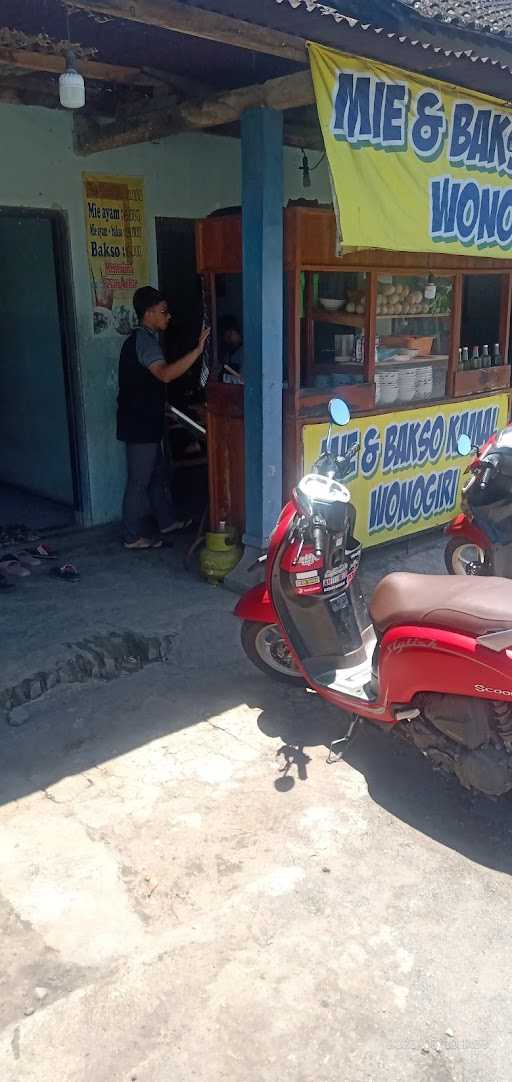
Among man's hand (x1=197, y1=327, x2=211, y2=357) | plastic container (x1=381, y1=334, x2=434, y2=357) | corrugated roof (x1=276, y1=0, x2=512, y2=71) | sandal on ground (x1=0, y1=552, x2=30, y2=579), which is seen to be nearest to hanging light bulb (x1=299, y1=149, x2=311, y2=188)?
plastic container (x1=381, y1=334, x2=434, y2=357)

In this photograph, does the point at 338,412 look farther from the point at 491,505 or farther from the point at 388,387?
the point at 388,387

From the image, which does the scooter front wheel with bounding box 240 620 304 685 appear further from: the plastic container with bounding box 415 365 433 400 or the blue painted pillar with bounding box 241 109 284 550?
the plastic container with bounding box 415 365 433 400

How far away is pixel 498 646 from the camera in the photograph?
3131 millimetres

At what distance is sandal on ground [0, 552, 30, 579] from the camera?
241 inches

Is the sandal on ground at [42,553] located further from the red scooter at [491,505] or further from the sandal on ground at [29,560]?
the red scooter at [491,505]

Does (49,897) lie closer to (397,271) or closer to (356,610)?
(356,610)

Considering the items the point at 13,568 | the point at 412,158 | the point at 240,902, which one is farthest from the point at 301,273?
the point at 240,902

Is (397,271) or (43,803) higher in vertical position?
(397,271)

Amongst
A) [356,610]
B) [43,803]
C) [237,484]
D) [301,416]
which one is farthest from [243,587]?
[43,803]

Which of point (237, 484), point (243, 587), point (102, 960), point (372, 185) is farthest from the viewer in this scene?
point (237, 484)

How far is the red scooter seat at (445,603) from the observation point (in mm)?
3232

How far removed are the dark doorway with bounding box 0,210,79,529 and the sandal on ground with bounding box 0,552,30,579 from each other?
827mm

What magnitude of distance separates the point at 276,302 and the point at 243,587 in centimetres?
188

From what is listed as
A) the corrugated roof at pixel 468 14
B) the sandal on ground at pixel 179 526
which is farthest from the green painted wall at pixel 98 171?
the corrugated roof at pixel 468 14
